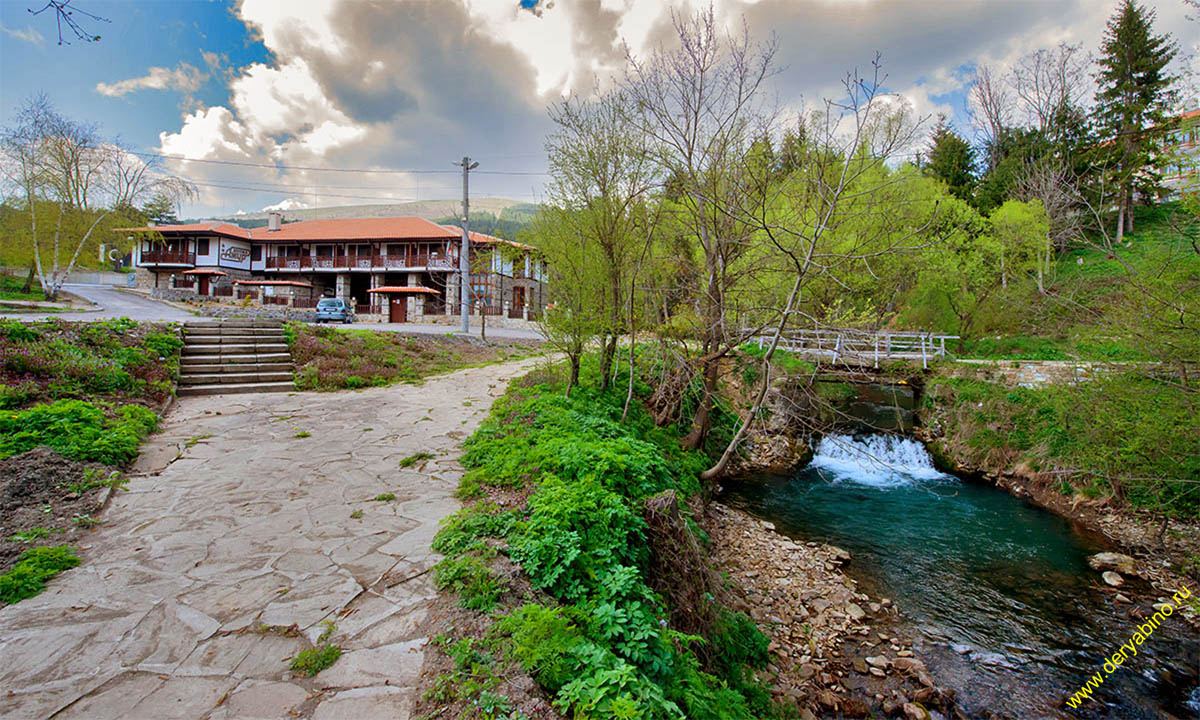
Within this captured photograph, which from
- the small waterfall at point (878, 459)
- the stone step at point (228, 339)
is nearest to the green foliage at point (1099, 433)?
the small waterfall at point (878, 459)

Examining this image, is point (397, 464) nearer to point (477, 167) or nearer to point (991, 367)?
point (991, 367)

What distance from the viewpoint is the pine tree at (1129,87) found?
22.8 metres

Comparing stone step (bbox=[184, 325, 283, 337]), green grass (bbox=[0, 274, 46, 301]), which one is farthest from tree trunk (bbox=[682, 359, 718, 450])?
green grass (bbox=[0, 274, 46, 301])

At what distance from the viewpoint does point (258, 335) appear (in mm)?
9492

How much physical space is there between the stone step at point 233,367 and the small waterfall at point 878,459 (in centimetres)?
1069

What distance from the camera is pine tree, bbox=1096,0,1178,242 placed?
898 inches

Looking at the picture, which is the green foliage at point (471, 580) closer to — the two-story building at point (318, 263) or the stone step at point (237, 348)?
the stone step at point (237, 348)

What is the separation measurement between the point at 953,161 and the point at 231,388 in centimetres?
3398

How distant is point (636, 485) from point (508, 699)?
7.89 feet

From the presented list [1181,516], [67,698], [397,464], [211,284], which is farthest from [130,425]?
[211,284]

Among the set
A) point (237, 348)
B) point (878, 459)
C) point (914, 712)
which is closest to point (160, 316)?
point (237, 348)

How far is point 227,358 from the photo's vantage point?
8477 millimetres

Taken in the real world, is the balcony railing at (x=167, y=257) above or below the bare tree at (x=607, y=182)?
above

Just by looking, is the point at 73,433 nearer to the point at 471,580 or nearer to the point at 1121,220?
the point at 471,580
